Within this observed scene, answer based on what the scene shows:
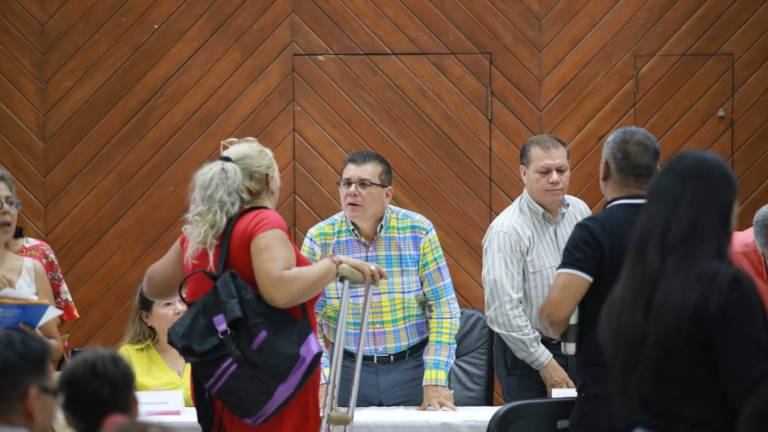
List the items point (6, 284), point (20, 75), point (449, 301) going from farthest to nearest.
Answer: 1. point (20, 75)
2. point (449, 301)
3. point (6, 284)

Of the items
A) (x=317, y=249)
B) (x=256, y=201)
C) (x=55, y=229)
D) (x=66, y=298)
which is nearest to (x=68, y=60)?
(x=55, y=229)

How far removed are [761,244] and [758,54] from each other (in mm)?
2170

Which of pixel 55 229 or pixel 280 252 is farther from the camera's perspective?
pixel 55 229

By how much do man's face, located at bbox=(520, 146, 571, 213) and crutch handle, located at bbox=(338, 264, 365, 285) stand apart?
5.37 feet

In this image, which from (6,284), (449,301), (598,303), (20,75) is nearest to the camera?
(598,303)

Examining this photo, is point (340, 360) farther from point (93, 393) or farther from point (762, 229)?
point (762, 229)

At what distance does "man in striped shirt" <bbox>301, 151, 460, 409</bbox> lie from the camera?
4488mm

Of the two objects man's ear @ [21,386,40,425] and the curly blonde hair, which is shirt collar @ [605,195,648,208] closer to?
the curly blonde hair

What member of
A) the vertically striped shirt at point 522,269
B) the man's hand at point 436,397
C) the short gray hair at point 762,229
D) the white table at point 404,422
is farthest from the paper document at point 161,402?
the short gray hair at point 762,229

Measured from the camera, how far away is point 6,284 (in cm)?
345

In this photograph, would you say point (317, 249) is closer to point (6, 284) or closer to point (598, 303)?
point (6, 284)

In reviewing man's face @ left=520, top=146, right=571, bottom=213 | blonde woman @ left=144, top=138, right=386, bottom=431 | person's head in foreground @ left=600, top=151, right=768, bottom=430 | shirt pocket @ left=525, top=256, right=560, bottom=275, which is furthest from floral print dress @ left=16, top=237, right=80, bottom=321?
person's head in foreground @ left=600, top=151, right=768, bottom=430

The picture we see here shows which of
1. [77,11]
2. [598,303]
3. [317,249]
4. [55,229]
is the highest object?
[77,11]

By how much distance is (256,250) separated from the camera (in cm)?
304
